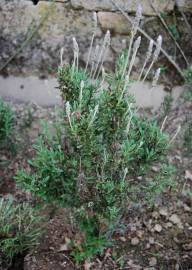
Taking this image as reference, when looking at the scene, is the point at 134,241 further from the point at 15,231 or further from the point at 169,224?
the point at 15,231

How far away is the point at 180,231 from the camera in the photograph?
2713 mm

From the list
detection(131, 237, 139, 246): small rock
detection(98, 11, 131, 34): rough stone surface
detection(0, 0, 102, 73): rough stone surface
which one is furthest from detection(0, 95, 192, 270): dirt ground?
detection(98, 11, 131, 34): rough stone surface

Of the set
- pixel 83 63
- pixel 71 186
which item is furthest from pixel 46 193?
pixel 83 63

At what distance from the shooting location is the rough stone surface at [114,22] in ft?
10.4

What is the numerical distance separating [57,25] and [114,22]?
0.38 meters

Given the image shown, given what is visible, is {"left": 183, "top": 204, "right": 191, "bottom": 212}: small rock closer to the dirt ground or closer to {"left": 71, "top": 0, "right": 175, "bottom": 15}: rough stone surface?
the dirt ground

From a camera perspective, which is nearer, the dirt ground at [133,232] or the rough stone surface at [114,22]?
the dirt ground at [133,232]

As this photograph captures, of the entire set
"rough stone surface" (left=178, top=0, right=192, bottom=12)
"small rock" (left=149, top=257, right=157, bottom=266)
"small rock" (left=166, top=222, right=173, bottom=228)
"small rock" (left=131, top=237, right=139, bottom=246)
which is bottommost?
"small rock" (left=149, top=257, right=157, bottom=266)

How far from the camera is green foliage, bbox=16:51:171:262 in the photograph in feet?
6.33

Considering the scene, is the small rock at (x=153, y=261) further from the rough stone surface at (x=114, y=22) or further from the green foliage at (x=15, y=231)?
the rough stone surface at (x=114, y=22)

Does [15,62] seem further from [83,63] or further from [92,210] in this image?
[92,210]

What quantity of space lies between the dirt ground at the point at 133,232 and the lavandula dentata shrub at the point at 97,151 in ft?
0.79

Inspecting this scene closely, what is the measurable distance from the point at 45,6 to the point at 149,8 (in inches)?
26.8

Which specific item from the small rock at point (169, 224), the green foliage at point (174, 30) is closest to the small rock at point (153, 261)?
the small rock at point (169, 224)
